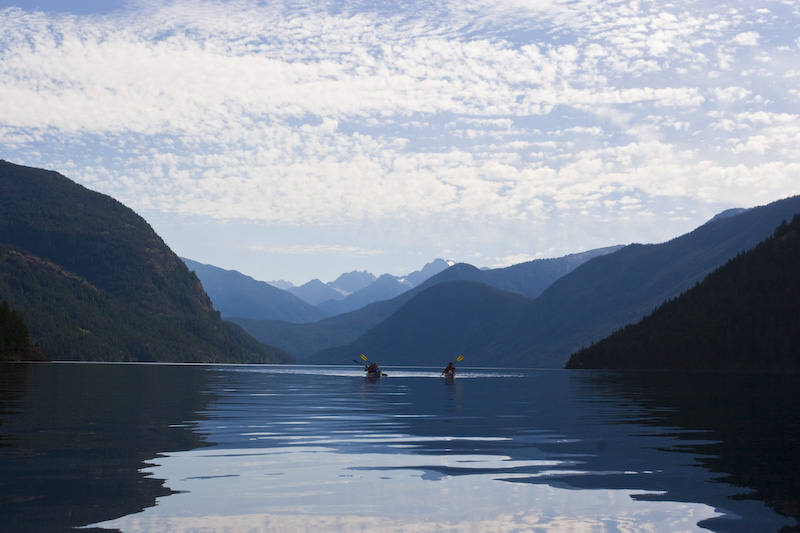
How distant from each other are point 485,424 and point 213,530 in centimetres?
2978

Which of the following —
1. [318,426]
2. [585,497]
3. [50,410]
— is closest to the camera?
[585,497]

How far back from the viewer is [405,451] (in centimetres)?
3234

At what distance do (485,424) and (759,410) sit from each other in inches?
848

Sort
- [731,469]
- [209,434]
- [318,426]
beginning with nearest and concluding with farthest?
[731,469]
[209,434]
[318,426]

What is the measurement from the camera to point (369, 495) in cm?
2223

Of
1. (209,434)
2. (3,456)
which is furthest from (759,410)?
(3,456)

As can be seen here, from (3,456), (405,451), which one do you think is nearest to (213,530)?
(3,456)

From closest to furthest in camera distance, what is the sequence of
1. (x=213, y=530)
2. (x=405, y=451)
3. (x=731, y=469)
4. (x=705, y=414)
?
(x=213, y=530)
(x=731, y=469)
(x=405, y=451)
(x=705, y=414)

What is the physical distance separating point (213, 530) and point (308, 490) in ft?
17.3

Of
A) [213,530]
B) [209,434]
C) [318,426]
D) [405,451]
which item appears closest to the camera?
[213,530]

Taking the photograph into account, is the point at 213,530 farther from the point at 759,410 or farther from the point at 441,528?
the point at 759,410

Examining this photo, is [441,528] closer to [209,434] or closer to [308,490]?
[308,490]

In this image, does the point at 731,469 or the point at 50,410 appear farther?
the point at 50,410

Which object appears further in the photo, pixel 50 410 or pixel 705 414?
pixel 705 414
